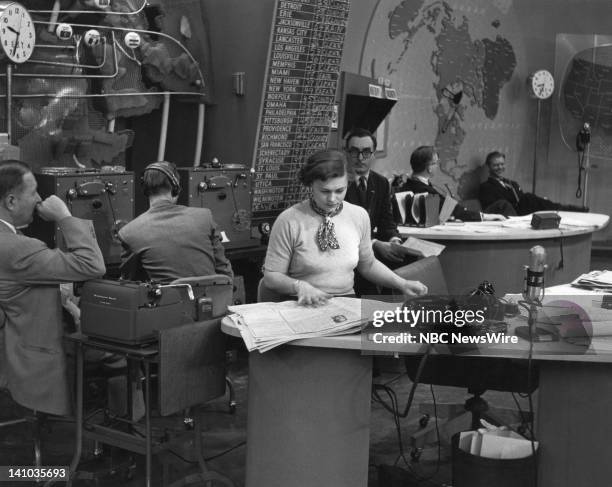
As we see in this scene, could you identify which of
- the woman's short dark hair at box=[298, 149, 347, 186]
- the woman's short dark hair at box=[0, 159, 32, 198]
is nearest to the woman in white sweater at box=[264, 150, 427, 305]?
the woman's short dark hair at box=[298, 149, 347, 186]

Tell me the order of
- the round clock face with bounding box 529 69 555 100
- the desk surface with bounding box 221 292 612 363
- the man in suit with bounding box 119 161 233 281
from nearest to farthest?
the desk surface with bounding box 221 292 612 363
the man in suit with bounding box 119 161 233 281
the round clock face with bounding box 529 69 555 100

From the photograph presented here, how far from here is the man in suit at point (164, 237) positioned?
391cm

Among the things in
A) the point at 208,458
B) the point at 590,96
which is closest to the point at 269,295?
the point at 208,458

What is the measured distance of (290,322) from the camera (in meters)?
2.79

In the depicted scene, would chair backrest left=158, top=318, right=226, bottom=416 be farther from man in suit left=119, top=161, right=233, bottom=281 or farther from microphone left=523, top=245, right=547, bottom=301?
microphone left=523, top=245, right=547, bottom=301

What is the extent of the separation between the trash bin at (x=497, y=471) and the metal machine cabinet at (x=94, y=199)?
8.18ft

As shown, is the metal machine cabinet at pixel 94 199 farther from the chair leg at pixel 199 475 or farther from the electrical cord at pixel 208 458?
the chair leg at pixel 199 475

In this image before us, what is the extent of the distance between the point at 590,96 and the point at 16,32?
8.11 meters

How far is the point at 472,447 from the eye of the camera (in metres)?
3.00

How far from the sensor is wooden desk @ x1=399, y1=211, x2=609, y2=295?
18.7ft

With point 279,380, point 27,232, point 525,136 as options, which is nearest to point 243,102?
point 27,232

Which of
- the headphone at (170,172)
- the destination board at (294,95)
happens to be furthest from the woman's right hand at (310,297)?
the destination board at (294,95)
